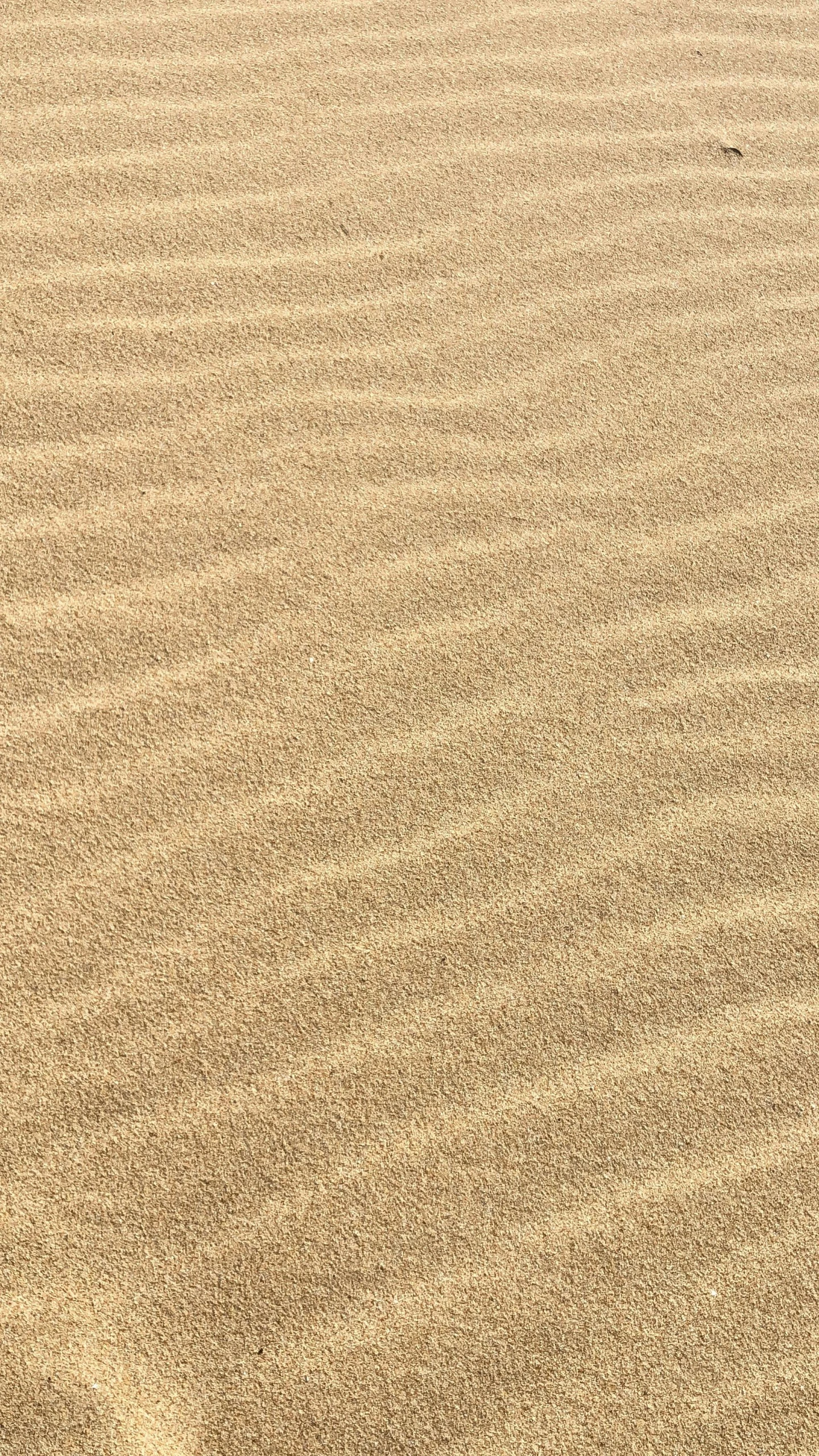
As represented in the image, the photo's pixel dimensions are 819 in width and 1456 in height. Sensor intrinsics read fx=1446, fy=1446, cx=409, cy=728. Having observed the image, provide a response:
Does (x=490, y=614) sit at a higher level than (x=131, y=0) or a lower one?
lower

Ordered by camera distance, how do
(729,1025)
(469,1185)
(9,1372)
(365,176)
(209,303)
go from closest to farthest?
(9,1372), (469,1185), (729,1025), (209,303), (365,176)

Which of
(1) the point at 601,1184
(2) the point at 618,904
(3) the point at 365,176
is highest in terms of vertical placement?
(3) the point at 365,176

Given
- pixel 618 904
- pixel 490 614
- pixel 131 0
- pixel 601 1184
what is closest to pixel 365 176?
pixel 131 0

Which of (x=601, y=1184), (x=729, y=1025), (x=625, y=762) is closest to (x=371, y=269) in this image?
(x=625, y=762)

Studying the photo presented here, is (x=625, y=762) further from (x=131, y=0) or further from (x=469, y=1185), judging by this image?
(x=131, y=0)

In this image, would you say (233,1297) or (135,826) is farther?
(135,826)

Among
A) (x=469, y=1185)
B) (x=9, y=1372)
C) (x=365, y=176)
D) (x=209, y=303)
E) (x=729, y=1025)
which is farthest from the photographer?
(x=365, y=176)
